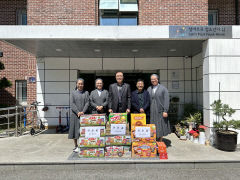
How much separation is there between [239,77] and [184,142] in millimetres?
2577

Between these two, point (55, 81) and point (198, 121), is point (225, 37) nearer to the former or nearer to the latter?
point (198, 121)

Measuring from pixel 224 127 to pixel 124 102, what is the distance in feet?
9.79

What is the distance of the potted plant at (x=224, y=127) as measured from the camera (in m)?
4.35

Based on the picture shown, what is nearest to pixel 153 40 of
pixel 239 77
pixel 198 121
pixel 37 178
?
pixel 239 77

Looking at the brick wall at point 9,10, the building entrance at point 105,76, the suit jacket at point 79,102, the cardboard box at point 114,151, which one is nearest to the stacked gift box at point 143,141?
the cardboard box at point 114,151

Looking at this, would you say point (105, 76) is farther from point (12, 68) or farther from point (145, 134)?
point (12, 68)

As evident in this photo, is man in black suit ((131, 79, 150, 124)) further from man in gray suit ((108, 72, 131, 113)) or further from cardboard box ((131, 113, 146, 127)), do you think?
cardboard box ((131, 113, 146, 127))

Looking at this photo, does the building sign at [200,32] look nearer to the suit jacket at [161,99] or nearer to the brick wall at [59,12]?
the suit jacket at [161,99]

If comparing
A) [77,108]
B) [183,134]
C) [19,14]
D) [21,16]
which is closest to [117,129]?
[77,108]

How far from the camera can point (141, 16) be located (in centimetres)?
748

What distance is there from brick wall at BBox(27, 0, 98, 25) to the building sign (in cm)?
418

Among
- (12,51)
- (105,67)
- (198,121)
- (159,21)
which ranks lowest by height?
(198,121)

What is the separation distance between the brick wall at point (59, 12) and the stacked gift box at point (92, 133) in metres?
5.14

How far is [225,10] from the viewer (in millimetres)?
8508
